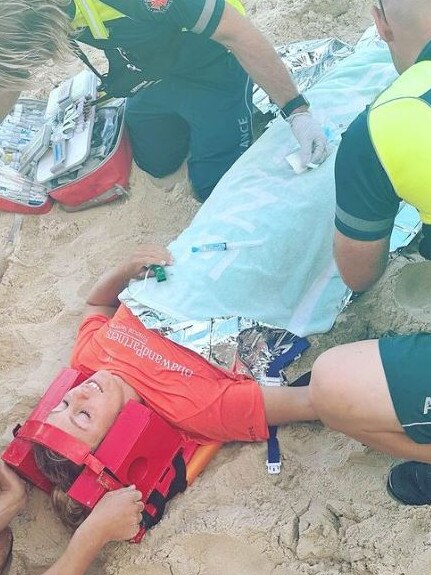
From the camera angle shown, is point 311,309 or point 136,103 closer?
point 311,309

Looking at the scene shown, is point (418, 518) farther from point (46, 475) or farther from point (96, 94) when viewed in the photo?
point (96, 94)

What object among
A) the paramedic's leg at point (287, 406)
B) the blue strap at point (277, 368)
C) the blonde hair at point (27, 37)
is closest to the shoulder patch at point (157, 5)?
the blonde hair at point (27, 37)

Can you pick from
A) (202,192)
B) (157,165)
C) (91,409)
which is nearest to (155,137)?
(157,165)

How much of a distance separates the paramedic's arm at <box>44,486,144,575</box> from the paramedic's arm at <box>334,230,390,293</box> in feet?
2.61

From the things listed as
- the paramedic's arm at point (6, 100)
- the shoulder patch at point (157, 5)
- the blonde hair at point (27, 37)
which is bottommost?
the shoulder patch at point (157, 5)

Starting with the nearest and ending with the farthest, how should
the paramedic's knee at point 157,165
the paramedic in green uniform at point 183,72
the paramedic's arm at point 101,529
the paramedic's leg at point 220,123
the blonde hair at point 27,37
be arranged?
the paramedic's arm at point 101,529, the blonde hair at point 27,37, the paramedic in green uniform at point 183,72, the paramedic's leg at point 220,123, the paramedic's knee at point 157,165

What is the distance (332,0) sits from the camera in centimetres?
332

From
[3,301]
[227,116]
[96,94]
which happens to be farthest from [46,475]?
[96,94]

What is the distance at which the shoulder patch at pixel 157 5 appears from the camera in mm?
2180

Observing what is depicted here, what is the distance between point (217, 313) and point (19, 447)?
668 millimetres

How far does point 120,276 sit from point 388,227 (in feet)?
3.18

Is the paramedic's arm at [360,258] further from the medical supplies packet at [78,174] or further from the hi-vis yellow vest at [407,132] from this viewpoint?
the medical supplies packet at [78,174]

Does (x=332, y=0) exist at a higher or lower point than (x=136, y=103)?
lower

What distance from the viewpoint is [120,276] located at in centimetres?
227
